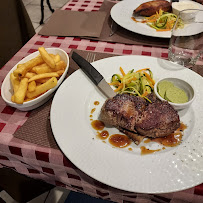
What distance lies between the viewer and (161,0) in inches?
77.4

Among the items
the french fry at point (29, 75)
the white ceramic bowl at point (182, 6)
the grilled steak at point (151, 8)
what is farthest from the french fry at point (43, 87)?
the white ceramic bowl at point (182, 6)

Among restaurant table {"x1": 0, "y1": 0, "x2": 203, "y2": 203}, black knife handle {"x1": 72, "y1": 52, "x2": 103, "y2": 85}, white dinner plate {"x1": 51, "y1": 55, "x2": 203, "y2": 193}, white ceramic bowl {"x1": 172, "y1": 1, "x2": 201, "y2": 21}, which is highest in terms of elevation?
white ceramic bowl {"x1": 172, "y1": 1, "x2": 201, "y2": 21}

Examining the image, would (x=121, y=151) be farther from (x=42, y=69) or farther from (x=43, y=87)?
(x=42, y=69)

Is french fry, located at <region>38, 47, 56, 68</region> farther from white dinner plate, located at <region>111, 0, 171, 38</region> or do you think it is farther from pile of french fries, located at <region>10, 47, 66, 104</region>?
white dinner plate, located at <region>111, 0, 171, 38</region>

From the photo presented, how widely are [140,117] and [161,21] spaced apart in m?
1.19

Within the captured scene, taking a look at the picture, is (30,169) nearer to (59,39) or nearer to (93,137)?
(93,137)

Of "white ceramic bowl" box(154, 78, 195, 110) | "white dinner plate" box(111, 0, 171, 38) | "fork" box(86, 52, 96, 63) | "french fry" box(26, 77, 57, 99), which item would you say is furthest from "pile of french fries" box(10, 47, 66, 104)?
"white dinner plate" box(111, 0, 171, 38)

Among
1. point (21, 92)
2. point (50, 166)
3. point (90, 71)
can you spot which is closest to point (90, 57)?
point (90, 71)

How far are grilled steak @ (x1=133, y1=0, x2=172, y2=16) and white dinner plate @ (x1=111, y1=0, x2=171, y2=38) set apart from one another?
9 centimetres

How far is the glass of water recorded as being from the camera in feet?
4.71

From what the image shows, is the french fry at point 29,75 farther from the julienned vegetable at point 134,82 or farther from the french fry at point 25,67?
the julienned vegetable at point 134,82

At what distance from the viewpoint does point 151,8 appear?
1.89m

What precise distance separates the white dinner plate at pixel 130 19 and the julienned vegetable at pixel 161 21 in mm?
51

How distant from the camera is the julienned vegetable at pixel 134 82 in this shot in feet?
4.12
